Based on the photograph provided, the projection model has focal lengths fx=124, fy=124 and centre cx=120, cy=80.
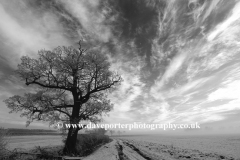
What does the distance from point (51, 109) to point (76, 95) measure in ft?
9.44

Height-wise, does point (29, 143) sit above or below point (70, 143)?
below

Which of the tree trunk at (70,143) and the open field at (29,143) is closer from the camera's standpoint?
the tree trunk at (70,143)

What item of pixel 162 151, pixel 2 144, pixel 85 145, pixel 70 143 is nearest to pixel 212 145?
pixel 162 151

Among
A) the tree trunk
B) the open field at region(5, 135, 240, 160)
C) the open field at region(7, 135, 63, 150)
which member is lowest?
the open field at region(7, 135, 63, 150)

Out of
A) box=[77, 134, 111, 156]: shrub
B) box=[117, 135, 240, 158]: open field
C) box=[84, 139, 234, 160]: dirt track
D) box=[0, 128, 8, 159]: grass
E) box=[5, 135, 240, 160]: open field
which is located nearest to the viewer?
box=[0, 128, 8, 159]: grass

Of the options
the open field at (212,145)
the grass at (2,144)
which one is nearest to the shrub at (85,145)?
the grass at (2,144)

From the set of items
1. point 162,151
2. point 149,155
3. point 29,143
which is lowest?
A: point 29,143

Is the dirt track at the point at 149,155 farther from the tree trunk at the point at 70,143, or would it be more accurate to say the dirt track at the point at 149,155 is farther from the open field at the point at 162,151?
the tree trunk at the point at 70,143

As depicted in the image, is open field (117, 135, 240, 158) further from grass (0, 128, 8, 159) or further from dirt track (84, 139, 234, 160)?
grass (0, 128, 8, 159)

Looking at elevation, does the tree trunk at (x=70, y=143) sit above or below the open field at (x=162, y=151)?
above

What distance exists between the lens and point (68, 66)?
1333cm

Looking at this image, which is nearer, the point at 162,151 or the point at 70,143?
the point at 70,143

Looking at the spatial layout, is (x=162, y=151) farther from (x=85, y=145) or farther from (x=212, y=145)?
(x=212, y=145)

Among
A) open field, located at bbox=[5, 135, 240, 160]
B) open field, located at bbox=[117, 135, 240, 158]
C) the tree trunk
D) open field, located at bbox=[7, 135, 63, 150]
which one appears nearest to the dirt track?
open field, located at bbox=[5, 135, 240, 160]
